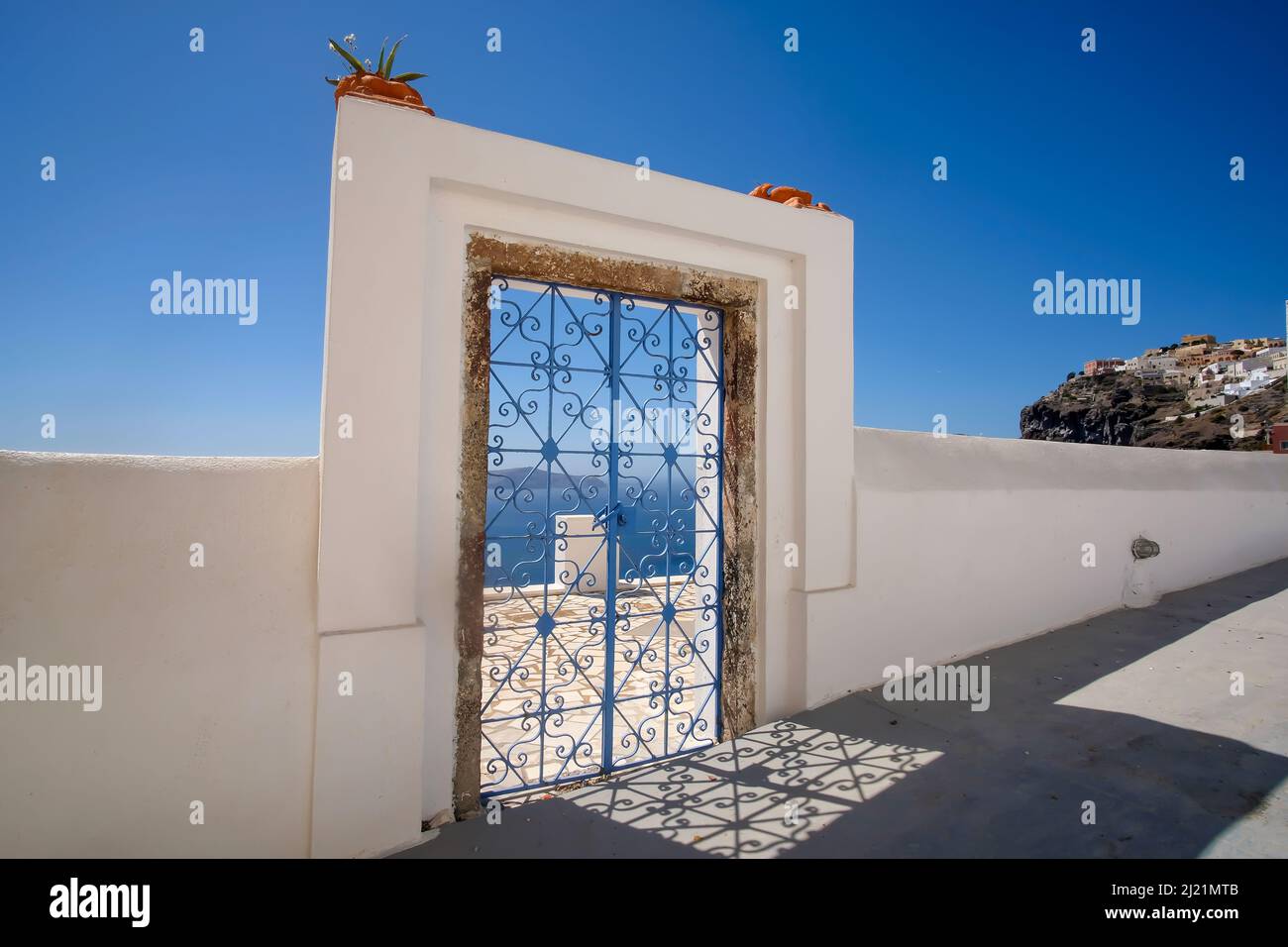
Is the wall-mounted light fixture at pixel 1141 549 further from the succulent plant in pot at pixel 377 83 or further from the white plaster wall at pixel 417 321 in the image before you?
the succulent plant in pot at pixel 377 83

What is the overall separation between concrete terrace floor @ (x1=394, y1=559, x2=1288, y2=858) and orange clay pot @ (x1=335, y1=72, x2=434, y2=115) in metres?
3.36

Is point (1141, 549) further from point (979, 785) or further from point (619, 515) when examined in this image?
point (619, 515)

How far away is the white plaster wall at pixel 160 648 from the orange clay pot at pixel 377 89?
174 cm

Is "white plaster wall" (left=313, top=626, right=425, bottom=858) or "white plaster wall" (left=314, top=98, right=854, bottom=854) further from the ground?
"white plaster wall" (left=314, top=98, right=854, bottom=854)

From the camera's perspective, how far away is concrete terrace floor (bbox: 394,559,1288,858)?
250 centimetres

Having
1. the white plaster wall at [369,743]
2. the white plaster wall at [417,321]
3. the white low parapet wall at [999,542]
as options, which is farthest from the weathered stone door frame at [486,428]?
the white low parapet wall at [999,542]

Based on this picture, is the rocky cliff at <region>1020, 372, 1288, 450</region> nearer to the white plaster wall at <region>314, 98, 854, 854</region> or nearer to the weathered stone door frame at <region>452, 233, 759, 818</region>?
the weathered stone door frame at <region>452, 233, 759, 818</region>

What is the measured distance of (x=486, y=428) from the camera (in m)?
2.96

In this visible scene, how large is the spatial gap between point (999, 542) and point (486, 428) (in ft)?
14.5

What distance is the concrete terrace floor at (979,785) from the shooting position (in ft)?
8.20

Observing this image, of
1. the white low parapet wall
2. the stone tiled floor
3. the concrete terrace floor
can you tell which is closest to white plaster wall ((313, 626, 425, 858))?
the concrete terrace floor
